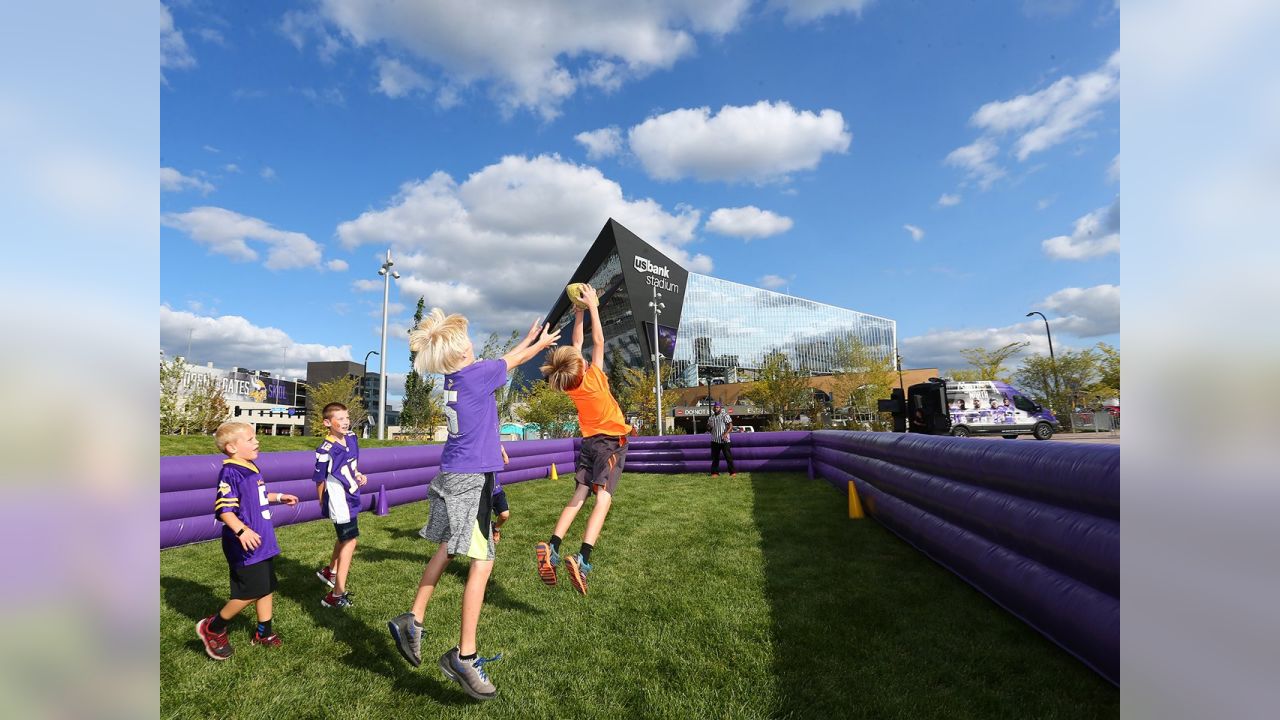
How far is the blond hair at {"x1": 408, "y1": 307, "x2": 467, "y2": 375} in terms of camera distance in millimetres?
3586

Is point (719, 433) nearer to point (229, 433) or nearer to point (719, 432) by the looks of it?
point (719, 432)

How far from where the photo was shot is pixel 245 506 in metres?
4.02

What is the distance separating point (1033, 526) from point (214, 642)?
197 inches

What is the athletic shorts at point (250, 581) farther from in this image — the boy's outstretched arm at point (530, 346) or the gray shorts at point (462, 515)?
the boy's outstretched arm at point (530, 346)

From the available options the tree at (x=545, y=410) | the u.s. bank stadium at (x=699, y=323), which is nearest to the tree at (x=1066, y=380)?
the u.s. bank stadium at (x=699, y=323)

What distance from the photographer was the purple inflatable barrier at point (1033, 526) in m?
3.23

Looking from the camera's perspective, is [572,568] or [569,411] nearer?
[572,568]

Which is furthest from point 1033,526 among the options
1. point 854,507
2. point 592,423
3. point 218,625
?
point 218,625

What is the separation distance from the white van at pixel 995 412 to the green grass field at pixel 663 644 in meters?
19.5
